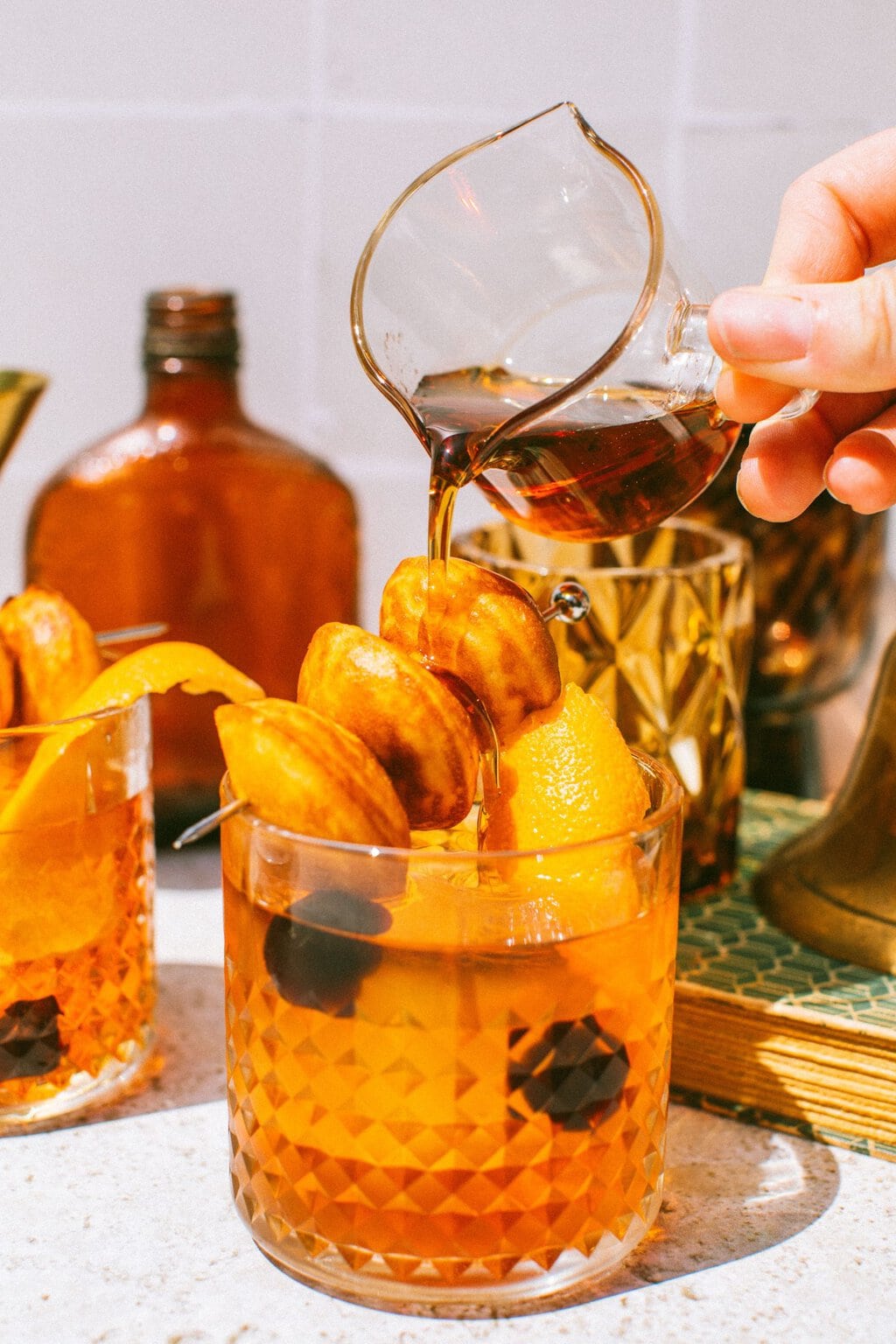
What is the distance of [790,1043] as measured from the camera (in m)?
0.62

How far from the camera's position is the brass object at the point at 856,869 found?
0.68 meters

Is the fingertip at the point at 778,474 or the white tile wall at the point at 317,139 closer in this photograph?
the fingertip at the point at 778,474

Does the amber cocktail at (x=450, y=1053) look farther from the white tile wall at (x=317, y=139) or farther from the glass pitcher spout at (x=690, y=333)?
the white tile wall at (x=317, y=139)

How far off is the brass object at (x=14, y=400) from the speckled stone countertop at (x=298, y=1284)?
1.13 feet

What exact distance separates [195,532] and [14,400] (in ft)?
0.68

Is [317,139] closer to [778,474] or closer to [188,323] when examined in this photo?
[188,323]

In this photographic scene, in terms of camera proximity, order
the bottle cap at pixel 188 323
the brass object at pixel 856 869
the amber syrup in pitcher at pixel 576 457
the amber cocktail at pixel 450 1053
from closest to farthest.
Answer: the amber cocktail at pixel 450 1053 → the amber syrup in pitcher at pixel 576 457 → the brass object at pixel 856 869 → the bottle cap at pixel 188 323

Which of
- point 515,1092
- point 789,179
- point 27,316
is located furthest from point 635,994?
point 27,316

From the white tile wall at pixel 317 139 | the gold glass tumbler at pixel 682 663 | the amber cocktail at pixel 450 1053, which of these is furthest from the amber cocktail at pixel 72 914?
the white tile wall at pixel 317 139

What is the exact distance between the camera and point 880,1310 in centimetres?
51

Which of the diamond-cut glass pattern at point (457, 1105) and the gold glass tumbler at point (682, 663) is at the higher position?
the gold glass tumbler at point (682, 663)

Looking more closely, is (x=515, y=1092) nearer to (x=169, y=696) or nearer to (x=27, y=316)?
(x=169, y=696)

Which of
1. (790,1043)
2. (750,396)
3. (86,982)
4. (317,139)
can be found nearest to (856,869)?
(790,1043)

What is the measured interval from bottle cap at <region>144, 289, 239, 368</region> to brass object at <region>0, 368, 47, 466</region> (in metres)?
0.16
